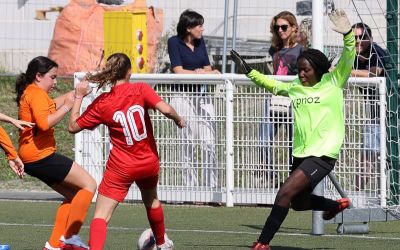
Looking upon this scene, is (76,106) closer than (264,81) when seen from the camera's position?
Yes

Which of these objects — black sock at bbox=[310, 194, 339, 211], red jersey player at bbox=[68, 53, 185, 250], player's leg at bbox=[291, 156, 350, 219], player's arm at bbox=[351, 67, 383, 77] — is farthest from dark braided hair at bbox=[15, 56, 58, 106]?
player's arm at bbox=[351, 67, 383, 77]

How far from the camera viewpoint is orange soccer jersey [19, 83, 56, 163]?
1050 cm

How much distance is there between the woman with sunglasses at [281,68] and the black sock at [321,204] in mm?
3703

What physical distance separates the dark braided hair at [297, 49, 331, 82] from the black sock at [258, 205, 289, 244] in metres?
1.18

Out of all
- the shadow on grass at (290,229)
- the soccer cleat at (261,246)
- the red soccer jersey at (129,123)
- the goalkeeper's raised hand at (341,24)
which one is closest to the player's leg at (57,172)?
the red soccer jersey at (129,123)

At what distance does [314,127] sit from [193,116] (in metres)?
4.65

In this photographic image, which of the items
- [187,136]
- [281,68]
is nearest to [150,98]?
[281,68]

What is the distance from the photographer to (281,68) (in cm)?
1445

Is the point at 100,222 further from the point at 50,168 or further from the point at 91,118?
the point at 50,168

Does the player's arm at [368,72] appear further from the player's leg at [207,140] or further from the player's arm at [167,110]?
the player's arm at [167,110]

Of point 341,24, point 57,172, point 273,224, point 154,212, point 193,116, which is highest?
point 341,24

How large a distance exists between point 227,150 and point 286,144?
2.31 feet

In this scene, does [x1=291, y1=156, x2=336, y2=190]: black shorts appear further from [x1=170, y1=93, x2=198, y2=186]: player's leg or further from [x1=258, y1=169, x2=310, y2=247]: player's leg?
[x1=170, y1=93, x2=198, y2=186]: player's leg

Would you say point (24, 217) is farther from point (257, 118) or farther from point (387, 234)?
point (387, 234)
